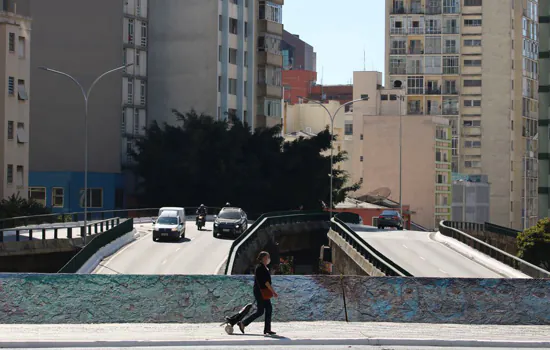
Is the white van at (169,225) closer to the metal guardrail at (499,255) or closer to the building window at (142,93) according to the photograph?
the metal guardrail at (499,255)

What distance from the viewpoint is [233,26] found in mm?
110812

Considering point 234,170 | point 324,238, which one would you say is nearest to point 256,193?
point 234,170

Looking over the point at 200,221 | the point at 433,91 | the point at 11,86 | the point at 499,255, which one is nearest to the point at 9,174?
the point at 11,86

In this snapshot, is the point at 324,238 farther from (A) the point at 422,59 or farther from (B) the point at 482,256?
(A) the point at 422,59

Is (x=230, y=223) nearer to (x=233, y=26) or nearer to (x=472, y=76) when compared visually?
(x=233, y=26)

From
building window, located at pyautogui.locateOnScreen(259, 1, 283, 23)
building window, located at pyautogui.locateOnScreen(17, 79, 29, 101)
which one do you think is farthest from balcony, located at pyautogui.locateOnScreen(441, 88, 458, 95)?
building window, located at pyautogui.locateOnScreen(17, 79, 29, 101)

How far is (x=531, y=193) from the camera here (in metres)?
167

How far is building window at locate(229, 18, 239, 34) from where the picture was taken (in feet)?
361

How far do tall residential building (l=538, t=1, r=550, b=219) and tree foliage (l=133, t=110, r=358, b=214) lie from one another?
3131 cm

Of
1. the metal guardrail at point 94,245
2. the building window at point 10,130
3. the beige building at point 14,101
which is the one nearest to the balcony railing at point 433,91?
the beige building at point 14,101

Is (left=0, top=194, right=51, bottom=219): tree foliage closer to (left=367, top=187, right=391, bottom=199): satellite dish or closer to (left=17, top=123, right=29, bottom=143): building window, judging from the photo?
(left=17, top=123, right=29, bottom=143): building window

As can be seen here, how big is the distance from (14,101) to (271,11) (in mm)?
44607

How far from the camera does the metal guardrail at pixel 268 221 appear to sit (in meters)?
50.9

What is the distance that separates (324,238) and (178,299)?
6442cm
